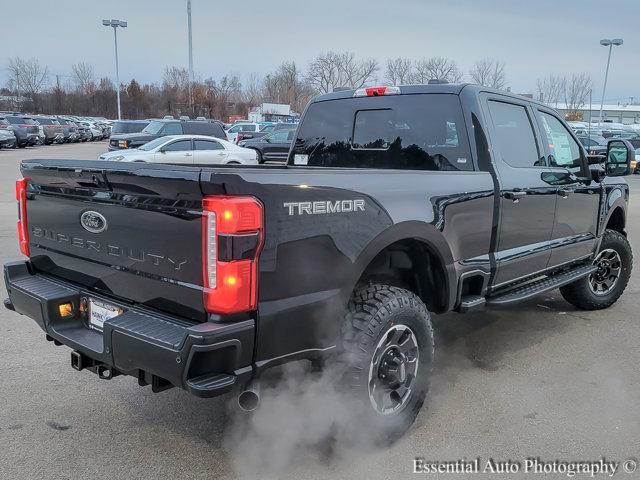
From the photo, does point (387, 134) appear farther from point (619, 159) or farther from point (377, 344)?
point (619, 159)

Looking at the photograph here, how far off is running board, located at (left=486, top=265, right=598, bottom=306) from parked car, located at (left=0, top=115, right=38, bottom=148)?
32.9 m

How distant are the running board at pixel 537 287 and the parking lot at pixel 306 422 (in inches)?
21.8

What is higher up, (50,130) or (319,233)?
(319,233)

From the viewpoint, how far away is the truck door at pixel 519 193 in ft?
13.4

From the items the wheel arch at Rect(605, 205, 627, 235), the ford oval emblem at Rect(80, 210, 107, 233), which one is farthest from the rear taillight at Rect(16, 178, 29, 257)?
the wheel arch at Rect(605, 205, 627, 235)

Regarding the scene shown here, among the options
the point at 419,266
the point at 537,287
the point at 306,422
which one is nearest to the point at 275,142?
the point at 537,287

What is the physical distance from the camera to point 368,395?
3.01 m

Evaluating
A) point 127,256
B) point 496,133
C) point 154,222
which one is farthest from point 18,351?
point 496,133

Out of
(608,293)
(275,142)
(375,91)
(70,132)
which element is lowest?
(608,293)

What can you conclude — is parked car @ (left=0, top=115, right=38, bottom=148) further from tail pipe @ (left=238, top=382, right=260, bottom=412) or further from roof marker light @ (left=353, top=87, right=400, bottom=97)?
tail pipe @ (left=238, top=382, right=260, bottom=412)

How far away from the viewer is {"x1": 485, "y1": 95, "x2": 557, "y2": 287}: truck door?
4.07 meters

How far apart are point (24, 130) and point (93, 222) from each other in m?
33.6

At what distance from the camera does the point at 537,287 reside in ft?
14.8

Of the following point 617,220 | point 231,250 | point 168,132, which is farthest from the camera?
point 168,132
